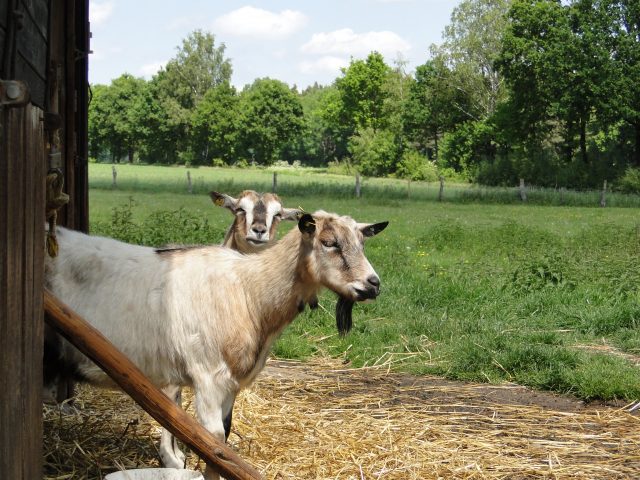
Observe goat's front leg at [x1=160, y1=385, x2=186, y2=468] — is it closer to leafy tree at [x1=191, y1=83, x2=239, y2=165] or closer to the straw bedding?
the straw bedding

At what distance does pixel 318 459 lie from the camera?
247 inches

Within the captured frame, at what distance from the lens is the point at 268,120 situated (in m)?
93.1

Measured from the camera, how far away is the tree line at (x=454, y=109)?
5138 cm

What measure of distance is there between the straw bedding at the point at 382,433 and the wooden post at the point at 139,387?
1664mm

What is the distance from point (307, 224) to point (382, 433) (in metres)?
2.12

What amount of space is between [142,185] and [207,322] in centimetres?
4044

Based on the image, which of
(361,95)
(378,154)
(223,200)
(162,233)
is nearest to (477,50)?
(378,154)

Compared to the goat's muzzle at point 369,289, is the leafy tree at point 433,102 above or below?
above

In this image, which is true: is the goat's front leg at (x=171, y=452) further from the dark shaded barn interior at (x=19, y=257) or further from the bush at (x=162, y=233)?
the bush at (x=162, y=233)

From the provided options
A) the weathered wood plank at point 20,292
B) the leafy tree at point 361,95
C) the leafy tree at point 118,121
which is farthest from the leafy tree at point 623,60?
the leafy tree at point 118,121

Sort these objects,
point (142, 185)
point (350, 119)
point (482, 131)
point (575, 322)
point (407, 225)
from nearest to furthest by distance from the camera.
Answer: point (575, 322) → point (407, 225) → point (142, 185) → point (482, 131) → point (350, 119)

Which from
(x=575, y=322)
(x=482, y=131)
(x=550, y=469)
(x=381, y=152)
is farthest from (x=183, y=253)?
(x=381, y=152)

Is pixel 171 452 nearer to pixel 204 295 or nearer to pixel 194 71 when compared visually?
pixel 204 295

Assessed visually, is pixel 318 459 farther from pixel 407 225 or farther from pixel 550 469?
pixel 407 225
